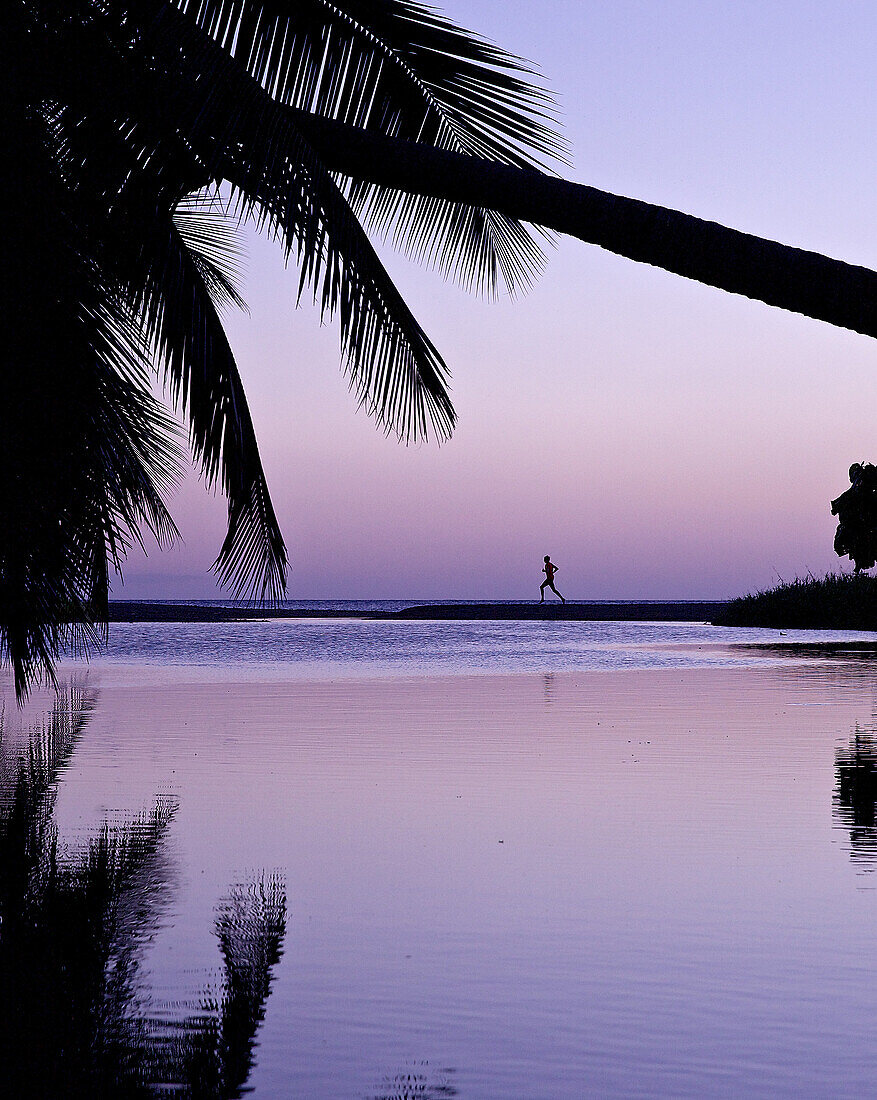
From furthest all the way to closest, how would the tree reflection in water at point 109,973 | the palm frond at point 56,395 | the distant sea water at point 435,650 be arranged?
the distant sea water at point 435,650 → the palm frond at point 56,395 → the tree reflection in water at point 109,973

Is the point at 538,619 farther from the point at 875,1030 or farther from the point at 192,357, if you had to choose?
the point at 875,1030

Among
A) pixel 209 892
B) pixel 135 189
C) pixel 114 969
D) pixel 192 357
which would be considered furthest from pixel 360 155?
pixel 114 969

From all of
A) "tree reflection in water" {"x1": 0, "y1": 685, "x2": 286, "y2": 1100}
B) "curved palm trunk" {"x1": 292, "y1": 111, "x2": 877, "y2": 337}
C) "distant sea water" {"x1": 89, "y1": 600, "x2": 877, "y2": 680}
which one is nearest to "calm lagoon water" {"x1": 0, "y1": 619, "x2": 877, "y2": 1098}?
"tree reflection in water" {"x1": 0, "y1": 685, "x2": 286, "y2": 1100}

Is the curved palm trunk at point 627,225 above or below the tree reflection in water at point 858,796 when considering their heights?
above

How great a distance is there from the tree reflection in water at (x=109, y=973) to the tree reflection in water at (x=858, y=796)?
234cm

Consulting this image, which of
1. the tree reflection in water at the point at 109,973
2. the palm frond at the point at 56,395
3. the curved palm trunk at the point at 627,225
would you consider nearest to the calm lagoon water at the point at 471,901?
the tree reflection in water at the point at 109,973

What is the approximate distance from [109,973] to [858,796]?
403 centimetres

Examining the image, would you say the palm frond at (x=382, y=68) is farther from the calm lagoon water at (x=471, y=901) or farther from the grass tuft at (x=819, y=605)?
the grass tuft at (x=819, y=605)

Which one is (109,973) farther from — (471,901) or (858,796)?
(858,796)

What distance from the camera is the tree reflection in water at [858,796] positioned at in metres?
5.05

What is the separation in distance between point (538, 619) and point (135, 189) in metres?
35.4

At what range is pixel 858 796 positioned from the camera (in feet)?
20.1

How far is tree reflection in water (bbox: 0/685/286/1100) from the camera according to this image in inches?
106

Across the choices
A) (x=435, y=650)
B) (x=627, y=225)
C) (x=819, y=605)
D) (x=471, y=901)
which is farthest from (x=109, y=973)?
(x=819, y=605)
